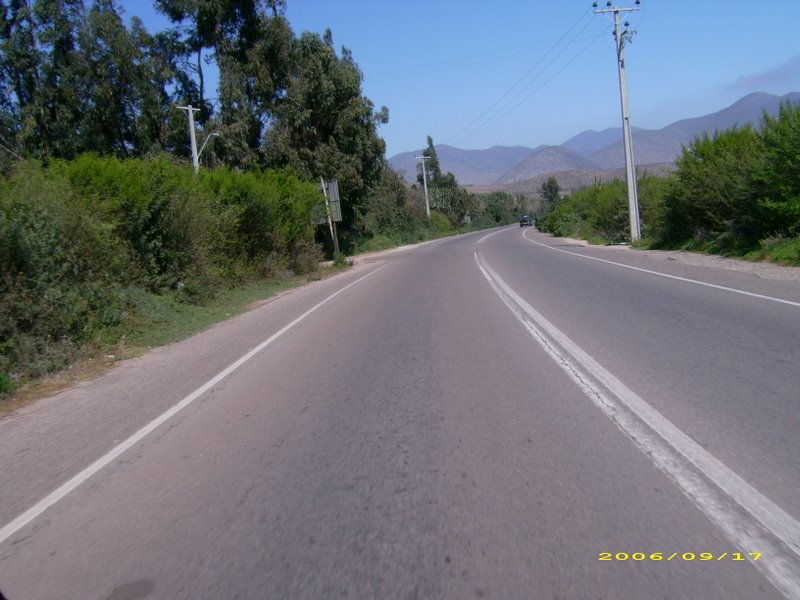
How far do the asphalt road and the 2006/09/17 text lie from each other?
19 mm

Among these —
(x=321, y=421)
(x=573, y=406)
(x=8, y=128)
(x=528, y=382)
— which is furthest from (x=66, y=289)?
(x=8, y=128)

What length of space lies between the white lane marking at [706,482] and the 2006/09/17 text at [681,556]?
0.06 meters

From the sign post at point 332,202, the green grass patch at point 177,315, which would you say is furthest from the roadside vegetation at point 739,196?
the sign post at point 332,202

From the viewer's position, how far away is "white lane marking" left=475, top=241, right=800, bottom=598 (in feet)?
11.7

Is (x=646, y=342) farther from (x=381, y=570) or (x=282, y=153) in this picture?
(x=282, y=153)

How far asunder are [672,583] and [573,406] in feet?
10.2

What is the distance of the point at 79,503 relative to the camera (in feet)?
16.5

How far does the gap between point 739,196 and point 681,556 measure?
19.7 meters

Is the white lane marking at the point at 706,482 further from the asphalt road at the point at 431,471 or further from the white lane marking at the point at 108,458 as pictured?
the white lane marking at the point at 108,458

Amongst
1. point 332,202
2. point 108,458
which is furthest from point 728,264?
point 332,202

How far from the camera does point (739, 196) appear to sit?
20719 mm

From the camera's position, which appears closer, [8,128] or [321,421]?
[321,421]

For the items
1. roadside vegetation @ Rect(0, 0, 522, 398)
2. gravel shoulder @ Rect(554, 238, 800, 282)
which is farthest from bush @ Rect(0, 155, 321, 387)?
gravel shoulder @ Rect(554, 238, 800, 282)

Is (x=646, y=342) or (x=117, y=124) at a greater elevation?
(x=117, y=124)
